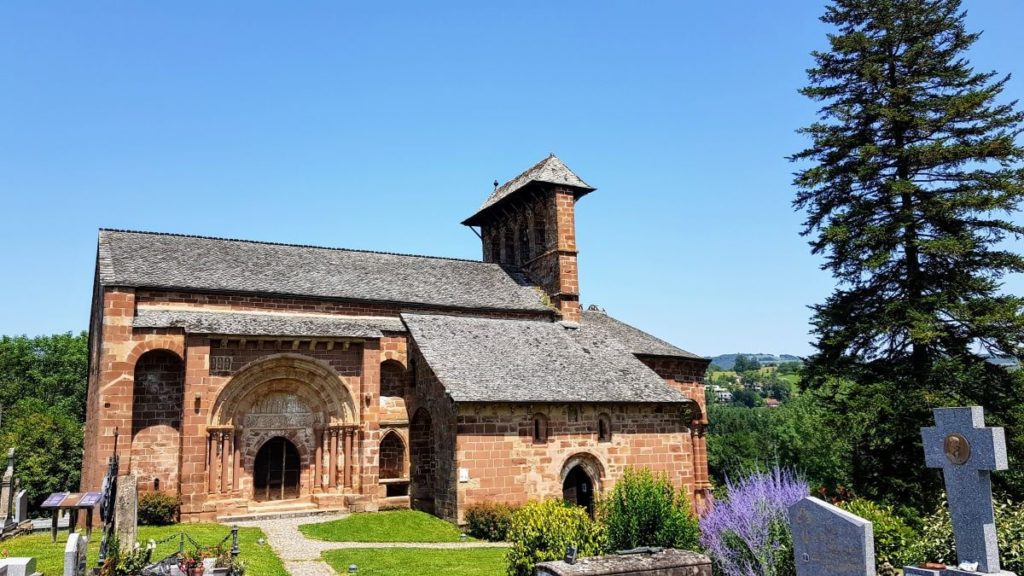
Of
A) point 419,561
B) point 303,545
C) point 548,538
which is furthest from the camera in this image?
point 303,545

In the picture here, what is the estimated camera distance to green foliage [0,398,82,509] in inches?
1420

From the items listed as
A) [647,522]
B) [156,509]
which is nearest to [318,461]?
[156,509]

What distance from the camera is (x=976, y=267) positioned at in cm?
1923

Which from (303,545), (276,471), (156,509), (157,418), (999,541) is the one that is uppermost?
(157,418)

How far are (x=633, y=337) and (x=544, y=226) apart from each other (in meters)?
6.70

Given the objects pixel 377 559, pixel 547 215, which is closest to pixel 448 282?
pixel 547 215

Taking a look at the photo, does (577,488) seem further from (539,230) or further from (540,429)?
(539,230)

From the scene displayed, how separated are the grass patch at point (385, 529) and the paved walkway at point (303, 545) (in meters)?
0.42

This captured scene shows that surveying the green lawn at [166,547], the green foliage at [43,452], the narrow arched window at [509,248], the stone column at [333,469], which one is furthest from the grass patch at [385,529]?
the green foliage at [43,452]

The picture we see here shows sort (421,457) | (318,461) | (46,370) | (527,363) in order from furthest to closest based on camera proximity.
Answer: (46,370), (421,457), (527,363), (318,461)

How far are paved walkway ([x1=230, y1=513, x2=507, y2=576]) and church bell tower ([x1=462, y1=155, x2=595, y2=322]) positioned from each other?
13407 mm

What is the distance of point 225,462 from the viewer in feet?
71.8

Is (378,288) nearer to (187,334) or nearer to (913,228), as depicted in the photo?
(187,334)

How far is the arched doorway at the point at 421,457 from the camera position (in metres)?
24.2
